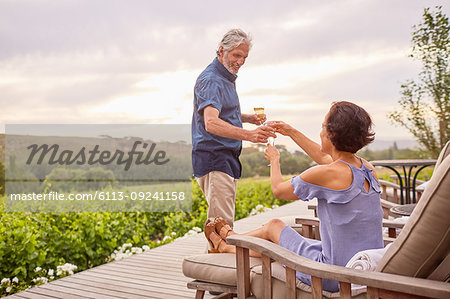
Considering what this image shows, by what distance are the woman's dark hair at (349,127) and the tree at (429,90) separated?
7.01m

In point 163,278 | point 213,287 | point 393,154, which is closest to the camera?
point 213,287

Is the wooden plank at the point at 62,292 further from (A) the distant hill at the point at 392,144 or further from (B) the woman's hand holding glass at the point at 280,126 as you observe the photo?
(A) the distant hill at the point at 392,144

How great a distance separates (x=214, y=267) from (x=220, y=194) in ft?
2.32

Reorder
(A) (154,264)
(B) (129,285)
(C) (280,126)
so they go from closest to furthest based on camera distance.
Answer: (C) (280,126) < (B) (129,285) < (A) (154,264)

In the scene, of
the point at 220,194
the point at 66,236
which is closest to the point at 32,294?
the point at 66,236

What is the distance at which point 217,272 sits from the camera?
2.16 meters

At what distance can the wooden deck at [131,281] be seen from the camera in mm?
3074

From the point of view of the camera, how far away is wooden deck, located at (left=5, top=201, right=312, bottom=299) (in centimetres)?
307

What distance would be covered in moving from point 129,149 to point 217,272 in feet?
18.1

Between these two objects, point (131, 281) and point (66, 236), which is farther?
point (66, 236)

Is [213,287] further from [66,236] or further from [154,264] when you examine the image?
[66,236]

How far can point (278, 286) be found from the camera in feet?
6.31

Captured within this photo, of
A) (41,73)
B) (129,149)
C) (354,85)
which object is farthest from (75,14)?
(354,85)

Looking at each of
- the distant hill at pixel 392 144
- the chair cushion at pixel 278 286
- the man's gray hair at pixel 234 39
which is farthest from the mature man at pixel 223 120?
the distant hill at pixel 392 144
